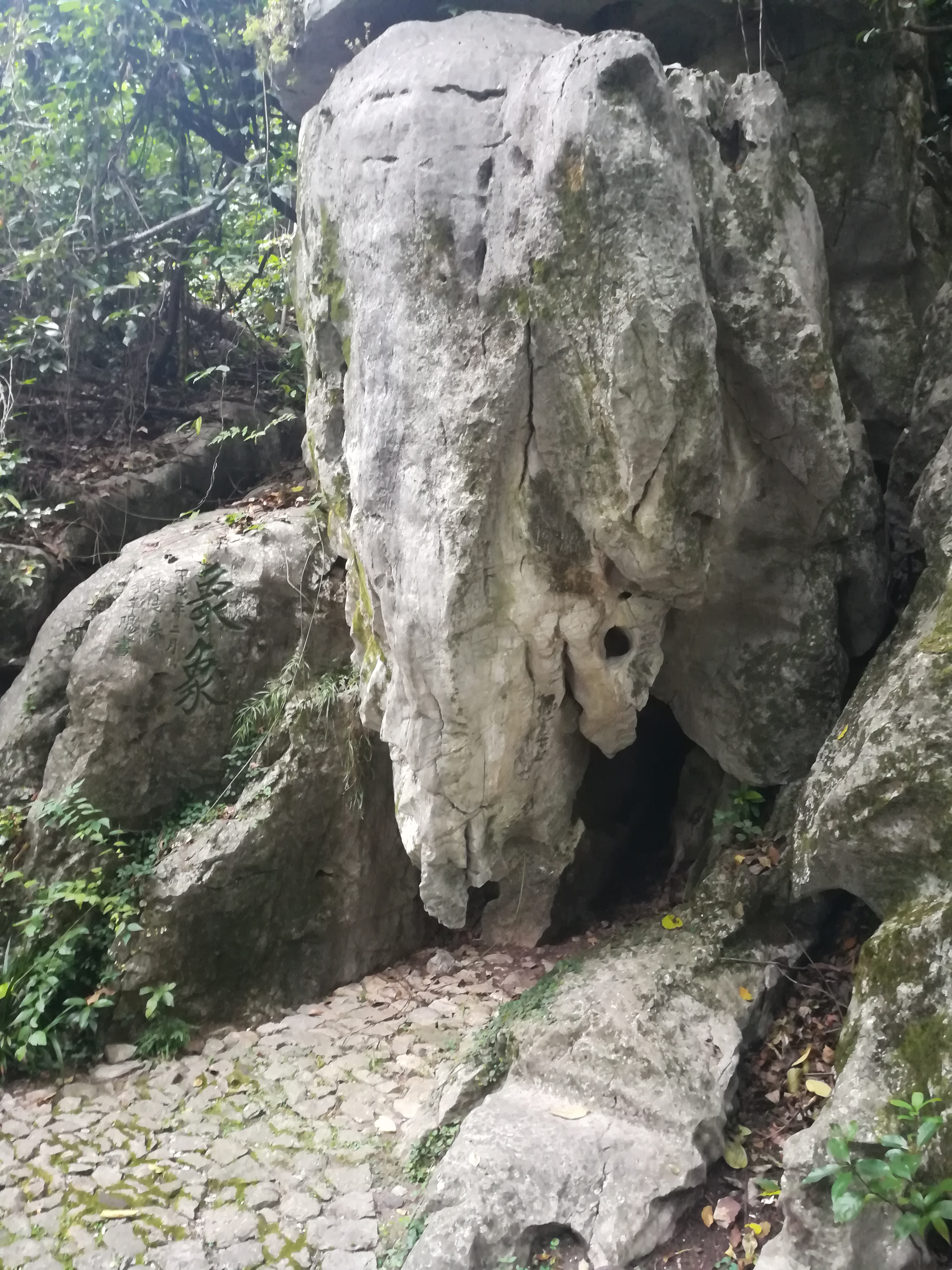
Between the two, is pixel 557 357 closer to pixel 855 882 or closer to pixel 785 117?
pixel 785 117

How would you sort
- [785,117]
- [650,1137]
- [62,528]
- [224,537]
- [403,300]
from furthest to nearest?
[62,528], [224,537], [785,117], [403,300], [650,1137]

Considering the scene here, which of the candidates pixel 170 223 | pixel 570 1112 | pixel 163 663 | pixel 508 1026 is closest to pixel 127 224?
pixel 170 223

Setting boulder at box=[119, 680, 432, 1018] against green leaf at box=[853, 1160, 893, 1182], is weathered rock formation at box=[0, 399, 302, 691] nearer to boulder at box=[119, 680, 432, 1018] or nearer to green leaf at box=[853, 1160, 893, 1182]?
boulder at box=[119, 680, 432, 1018]

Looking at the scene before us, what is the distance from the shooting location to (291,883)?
5316 mm

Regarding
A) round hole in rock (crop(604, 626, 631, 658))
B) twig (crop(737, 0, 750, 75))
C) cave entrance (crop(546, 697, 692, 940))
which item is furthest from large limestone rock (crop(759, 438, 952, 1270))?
twig (crop(737, 0, 750, 75))

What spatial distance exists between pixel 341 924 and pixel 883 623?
372cm

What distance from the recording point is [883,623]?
4.62 m

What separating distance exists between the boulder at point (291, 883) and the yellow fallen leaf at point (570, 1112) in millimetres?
2208

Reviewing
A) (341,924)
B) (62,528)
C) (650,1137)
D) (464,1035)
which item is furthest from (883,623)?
(62,528)

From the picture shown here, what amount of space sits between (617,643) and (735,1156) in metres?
2.24

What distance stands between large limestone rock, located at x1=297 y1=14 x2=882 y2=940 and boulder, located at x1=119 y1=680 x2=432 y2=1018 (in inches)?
41.4

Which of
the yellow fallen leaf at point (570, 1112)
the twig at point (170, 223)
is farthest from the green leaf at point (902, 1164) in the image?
the twig at point (170, 223)

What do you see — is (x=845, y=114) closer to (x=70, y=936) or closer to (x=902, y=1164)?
(x=902, y=1164)

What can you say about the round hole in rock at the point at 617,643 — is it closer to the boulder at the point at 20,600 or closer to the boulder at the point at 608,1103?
the boulder at the point at 608,1103
